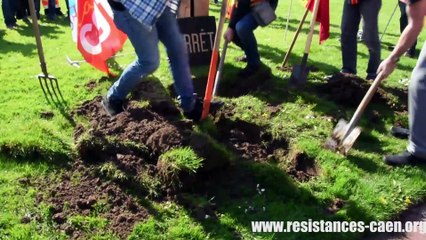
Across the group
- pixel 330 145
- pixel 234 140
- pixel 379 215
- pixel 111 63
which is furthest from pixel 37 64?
pixel 379 215

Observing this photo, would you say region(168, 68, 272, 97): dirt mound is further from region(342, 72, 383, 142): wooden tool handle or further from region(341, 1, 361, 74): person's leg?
region(342, 72, 383, 142): wooden tool handle

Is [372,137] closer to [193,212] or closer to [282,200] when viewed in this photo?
[282,200]

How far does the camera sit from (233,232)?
3600mm

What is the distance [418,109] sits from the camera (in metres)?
4.55

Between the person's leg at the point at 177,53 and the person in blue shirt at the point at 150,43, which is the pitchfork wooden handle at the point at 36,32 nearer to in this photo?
the person in blue shirt at the point at 150,43

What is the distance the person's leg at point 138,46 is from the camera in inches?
182

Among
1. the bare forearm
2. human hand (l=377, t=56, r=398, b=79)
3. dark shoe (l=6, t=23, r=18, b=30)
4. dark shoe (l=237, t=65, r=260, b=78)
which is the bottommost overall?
dark shoe (l=6, t=23, r=18, b=30)

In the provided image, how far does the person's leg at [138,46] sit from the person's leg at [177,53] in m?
0.12

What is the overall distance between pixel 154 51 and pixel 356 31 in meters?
3.11

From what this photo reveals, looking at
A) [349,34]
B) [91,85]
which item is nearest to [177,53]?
[91,85]

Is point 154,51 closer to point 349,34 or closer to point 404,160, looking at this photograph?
point 404,160

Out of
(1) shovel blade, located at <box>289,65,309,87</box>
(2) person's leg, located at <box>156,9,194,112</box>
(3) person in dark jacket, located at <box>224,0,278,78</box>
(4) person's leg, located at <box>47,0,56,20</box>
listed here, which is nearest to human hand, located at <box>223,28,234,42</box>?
(3) person in dark jacket, located at <box>224,0,278,78</box>

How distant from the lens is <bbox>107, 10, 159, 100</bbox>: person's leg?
4617 mm

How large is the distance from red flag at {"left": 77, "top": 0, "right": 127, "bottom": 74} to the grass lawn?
0.30m
